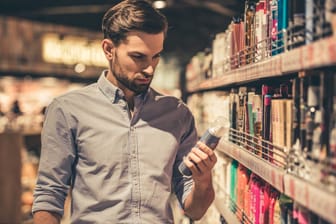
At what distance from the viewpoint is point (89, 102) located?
2.16 metres

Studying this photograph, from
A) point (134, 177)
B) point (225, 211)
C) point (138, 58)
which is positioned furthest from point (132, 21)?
point (225, 211)

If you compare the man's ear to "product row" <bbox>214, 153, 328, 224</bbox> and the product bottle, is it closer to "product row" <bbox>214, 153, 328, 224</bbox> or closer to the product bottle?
the product bottle

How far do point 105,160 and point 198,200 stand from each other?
15.8 inches

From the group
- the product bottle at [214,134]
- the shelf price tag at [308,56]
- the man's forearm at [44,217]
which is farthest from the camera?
the man's forearm at [44,217]

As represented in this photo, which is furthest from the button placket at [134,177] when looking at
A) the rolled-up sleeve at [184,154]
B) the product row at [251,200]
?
the product row at [251,200]

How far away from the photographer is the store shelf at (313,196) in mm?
1225

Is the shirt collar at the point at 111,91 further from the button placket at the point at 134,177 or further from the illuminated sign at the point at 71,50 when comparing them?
the illuminated sign at the point at 71,50

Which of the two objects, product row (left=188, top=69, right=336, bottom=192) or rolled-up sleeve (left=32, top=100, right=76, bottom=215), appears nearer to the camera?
product row (left=188, top=69, right=336, bottom=192)

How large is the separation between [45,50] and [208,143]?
7692 millimetres

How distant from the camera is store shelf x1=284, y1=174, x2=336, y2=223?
123 cm

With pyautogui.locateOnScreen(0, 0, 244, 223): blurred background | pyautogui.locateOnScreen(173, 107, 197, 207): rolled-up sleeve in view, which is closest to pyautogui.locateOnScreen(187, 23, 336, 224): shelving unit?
pyautogui.locateOnScreen(173, 107, 197, 207): rolled-up sleeve

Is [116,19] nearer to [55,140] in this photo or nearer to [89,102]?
[89,102]

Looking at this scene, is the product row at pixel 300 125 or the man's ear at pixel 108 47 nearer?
the product row at pixel 300 125

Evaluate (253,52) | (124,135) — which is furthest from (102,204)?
(253,52)
